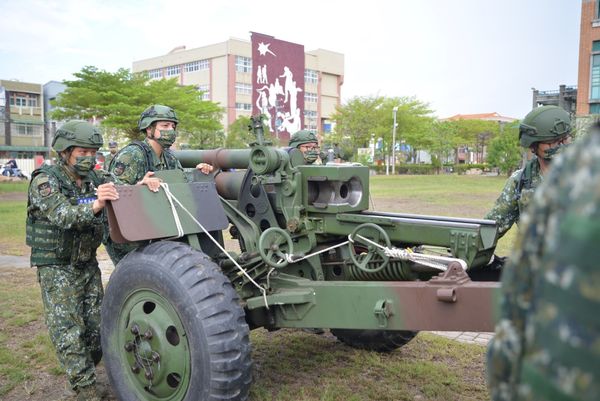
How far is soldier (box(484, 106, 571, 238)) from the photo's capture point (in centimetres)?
394

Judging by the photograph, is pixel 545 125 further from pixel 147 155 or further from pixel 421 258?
pixel 147 155

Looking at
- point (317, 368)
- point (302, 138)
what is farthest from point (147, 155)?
point (302, 138)

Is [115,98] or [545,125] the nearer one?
[545,125]

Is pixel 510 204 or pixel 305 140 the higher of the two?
pixel 305 140

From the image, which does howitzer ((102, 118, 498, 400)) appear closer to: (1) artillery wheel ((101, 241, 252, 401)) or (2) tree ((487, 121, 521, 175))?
(1) artillery wheel ((101, 241, 252, 401))

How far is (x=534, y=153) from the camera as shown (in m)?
4.10

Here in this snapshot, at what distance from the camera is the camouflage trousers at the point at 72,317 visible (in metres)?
4.29

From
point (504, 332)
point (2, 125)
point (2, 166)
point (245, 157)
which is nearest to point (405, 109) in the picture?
point (2, 166)

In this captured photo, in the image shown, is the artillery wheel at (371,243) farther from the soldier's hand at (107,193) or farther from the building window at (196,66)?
the building window at (196,66)

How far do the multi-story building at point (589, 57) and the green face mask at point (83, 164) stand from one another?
3855 centimetres

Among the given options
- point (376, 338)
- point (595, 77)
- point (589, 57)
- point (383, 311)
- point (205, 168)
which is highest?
point (589, 57)

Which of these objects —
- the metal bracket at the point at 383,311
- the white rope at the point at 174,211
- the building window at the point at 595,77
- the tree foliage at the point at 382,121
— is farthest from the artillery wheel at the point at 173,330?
the tree foliage at the point at 382,121

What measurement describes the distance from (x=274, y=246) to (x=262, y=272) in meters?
0.25

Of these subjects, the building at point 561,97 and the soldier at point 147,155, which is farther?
the building at point 561,97
